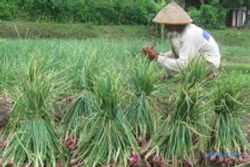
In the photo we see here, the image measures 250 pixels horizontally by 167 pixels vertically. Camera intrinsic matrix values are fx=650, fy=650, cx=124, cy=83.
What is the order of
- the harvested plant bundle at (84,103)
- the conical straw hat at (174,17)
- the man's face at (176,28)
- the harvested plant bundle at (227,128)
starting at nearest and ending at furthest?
the harvested plant bundle at (227,128)
the harvested plant bundle at (84,103)
the conical straw hat at (174,17)
the man's face at (176,28)

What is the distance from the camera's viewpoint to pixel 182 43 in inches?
245

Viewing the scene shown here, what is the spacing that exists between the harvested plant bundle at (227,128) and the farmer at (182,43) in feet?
3.00

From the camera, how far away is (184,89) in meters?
4.96

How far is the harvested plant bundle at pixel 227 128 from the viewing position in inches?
195

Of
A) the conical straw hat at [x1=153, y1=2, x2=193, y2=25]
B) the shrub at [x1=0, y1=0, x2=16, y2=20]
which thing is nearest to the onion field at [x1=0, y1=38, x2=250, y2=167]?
the conical straw hat at [x1=153, y1=2, x2=193, y2=25]

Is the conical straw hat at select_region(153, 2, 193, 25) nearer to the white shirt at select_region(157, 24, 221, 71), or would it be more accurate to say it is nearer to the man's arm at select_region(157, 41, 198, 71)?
the white shirt at select_region(157, 24, 221, 71)

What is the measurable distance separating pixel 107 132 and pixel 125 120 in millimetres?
214

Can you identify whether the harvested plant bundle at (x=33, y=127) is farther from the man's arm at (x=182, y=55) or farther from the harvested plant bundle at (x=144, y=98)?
the man's arm at (x=182, y=55)

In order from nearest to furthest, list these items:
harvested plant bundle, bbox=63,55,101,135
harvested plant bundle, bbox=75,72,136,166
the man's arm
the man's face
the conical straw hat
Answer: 1. harvested plant bundle, bbox=75,72,136,166
2. harvested plant bundle, bbox=63,55,101,135
3. the man's arm
4. the conical straw hat
5. the man's face

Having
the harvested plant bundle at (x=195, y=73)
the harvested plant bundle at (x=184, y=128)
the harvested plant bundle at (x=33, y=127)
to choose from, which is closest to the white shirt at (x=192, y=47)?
the harvested plant bundle at (x=195, y=73)

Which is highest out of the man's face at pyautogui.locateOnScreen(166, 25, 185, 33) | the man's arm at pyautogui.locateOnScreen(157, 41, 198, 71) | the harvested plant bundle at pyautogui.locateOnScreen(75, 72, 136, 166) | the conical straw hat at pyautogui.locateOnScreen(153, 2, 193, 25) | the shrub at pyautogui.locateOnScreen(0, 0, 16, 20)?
the conical straw hat at pyautogui.locateOnScreen(153, 2, 193, 25)

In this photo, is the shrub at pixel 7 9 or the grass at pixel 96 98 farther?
the shrub at pixel 7 9

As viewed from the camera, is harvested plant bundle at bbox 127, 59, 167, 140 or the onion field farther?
harvested plant bundle at bbox 127, 59, 167, 140

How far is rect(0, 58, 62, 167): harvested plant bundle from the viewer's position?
483cm
